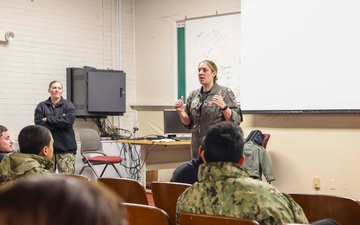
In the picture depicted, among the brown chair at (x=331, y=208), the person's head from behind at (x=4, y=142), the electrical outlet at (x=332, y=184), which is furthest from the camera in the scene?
the electrical outlet at (x=332, y=184)

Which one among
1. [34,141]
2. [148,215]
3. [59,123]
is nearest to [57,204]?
[148,215]

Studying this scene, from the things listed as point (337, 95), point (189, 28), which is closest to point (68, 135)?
point (189, 28)

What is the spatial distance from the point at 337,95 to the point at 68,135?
3116 mm

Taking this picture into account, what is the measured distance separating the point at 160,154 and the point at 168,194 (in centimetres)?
353

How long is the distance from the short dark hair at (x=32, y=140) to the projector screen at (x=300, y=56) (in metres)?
3.37

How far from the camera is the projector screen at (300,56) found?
517 cm

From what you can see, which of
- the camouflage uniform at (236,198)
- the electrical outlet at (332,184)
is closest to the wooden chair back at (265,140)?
the electrical outlet at (332,184)

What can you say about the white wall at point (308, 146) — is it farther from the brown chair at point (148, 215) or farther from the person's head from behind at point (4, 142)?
the brown chair at point (148, 215)

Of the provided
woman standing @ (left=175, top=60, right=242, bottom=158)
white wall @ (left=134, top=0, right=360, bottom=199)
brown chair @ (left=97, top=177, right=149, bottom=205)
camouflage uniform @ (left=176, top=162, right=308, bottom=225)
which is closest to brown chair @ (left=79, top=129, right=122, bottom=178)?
white wall @ (left=134, top=0, right=360, bottom=199)

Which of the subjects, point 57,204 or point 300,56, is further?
point 300,56

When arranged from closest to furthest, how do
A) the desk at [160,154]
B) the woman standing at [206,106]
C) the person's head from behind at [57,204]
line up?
the person's head from behind at [57,204]
the woman standing at [206,106]
the desk at [160,154]

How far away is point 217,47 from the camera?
705 centimetres

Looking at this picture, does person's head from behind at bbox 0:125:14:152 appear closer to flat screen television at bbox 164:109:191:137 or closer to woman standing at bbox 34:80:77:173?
woman standing at bbox 34:80:77:173

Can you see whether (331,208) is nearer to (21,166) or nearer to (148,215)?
(148,215)
